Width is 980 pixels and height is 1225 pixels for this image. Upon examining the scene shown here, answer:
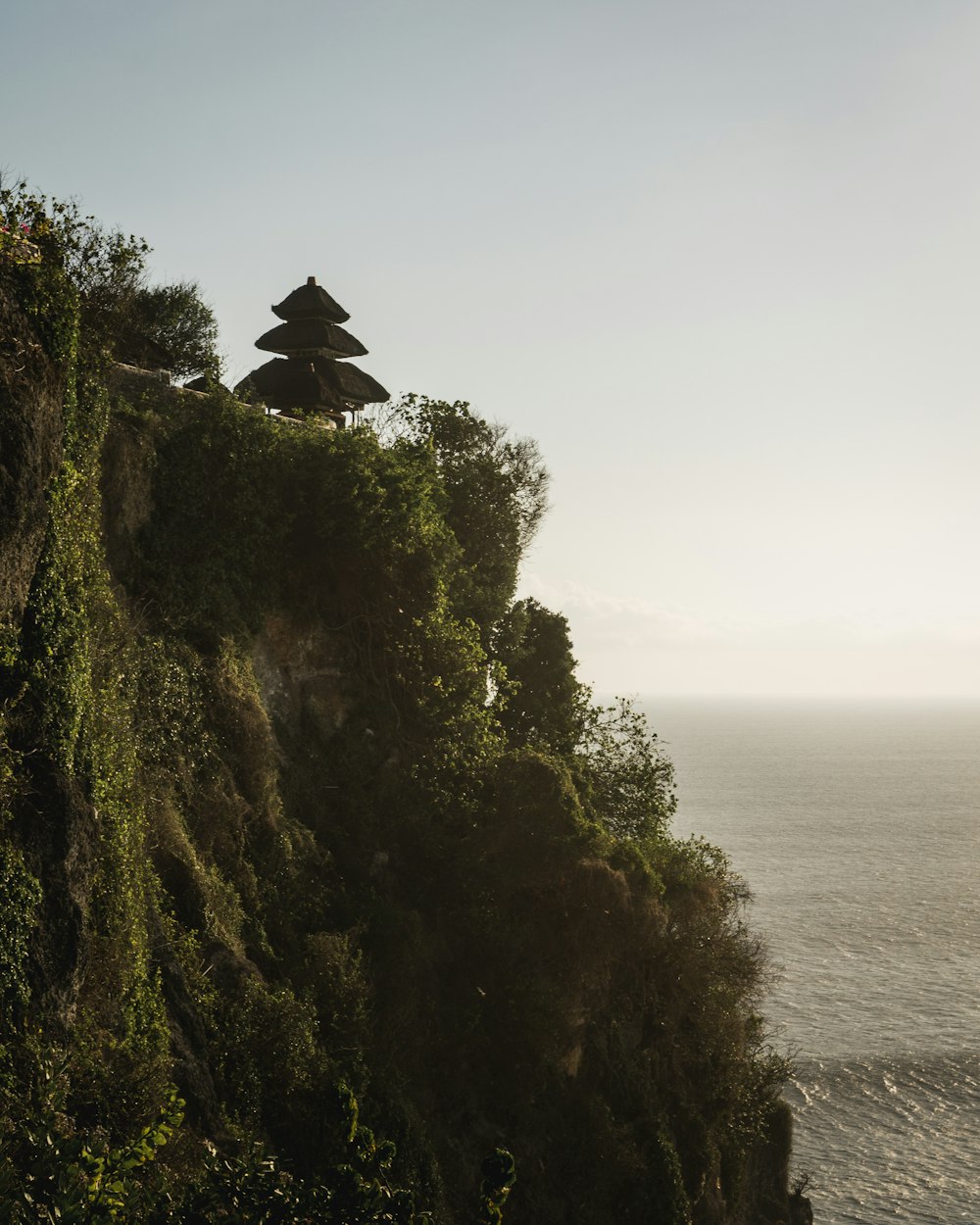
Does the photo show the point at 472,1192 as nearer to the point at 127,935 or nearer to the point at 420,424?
the point at 127,935

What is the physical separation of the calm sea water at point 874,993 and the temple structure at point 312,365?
3899 centimetres

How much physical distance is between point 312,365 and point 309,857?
1723 centimetres

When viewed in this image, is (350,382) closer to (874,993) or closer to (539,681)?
(539,681)

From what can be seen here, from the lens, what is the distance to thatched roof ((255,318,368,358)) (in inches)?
1398

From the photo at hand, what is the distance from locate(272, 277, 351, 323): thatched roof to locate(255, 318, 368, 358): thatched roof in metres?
0.21

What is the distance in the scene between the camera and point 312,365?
35.6m

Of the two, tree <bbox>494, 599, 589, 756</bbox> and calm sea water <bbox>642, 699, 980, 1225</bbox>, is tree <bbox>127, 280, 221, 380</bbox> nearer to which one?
tree <bbox>494, 599, 589, 756</bbox>

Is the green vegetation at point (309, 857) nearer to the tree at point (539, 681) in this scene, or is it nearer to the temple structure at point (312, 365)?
the tree at point (539, 681)

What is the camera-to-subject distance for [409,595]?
31.8 metres

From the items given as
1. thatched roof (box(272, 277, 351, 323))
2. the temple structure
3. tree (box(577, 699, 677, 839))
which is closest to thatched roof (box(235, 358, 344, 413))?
the temple structure

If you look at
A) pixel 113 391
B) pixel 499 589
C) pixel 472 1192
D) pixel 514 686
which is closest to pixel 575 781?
pixel 514 686

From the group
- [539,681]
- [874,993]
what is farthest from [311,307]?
[874,993]

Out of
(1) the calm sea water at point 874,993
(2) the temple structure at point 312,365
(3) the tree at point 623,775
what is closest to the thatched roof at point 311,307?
(2) the temple structure at point 312,365

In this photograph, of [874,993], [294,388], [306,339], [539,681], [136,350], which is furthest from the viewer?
[874,993]
